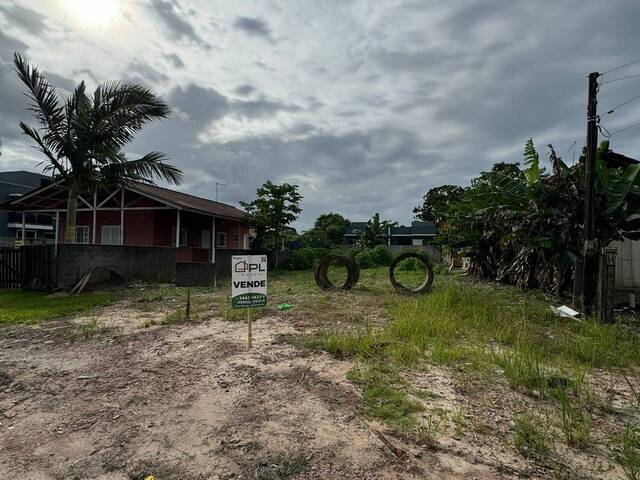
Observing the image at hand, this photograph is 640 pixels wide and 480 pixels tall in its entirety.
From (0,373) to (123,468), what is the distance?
299 centimetres

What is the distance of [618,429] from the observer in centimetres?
294

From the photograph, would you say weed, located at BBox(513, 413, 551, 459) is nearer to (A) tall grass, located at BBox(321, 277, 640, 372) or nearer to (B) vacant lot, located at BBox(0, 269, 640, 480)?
(B) vacant lot, located at BBox(0, 269, 640, 480)

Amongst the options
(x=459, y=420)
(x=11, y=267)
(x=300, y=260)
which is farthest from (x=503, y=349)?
(x=300, y=260)

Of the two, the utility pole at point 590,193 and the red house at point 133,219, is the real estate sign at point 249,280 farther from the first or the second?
the red house at point 133,219

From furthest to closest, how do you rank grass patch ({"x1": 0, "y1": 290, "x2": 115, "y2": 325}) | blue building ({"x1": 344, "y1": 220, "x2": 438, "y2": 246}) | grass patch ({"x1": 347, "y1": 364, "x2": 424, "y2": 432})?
1. blue building ({"x1": 344, "y1": 220, "x2": 438, "y2": 246})
2. grass patch ({"x1": 0, "y1": 290, "x2": 115, "y2": 325})
3. grass patch ({"x1": 347, "y1": 364, "x2": 424, "y2": 432})

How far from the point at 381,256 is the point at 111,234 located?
16900 millimetres

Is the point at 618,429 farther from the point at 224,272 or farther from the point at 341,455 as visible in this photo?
the point at 224,272

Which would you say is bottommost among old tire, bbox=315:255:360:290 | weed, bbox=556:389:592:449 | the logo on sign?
weed, bbox=556:389:592:449

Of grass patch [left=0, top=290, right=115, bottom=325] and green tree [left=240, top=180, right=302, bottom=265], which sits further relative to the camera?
green tree [left=240, top=180, right=302, bottom=265]

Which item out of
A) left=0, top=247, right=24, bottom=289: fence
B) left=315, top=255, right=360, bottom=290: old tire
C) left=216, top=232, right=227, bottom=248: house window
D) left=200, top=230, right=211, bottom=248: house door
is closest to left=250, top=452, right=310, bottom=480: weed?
left=315, top=255, right=360, bottom=290: old tire

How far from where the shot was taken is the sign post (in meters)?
5.48

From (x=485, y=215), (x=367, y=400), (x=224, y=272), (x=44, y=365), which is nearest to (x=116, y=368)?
(x=44, y=365)

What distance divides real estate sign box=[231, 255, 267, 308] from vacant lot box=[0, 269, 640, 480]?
617 mm

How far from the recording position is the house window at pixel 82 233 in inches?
755
